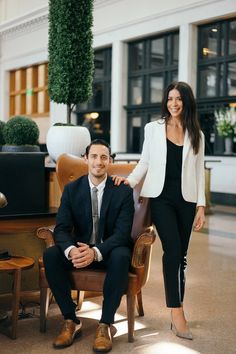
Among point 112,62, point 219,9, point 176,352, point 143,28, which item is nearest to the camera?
point 176,352

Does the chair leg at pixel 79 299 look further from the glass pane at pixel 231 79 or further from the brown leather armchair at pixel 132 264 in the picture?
the glass pane at pixel 231 79

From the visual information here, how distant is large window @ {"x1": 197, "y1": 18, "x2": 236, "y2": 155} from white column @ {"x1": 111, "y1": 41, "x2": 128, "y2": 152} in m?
2.60

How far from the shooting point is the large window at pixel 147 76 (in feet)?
44.7

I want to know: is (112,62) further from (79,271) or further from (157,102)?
(79,271)

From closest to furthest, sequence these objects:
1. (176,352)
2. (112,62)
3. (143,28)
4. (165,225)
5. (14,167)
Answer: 1. (176,352)
2. (165,225)
3. (14,167)
4. (143,28)
5. (112,62)

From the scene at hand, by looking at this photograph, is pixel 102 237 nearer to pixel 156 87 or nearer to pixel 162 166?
pixel 162 166

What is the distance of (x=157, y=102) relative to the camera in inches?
548

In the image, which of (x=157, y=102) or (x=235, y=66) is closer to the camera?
(x=235, y=66)

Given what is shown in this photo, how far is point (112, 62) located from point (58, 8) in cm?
1020

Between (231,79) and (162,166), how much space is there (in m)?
9.51

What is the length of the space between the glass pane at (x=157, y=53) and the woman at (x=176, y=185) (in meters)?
10.9

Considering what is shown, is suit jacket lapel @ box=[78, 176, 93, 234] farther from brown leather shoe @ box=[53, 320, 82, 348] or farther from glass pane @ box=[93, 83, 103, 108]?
glass pane @ box=[93, 83, 103, 108]

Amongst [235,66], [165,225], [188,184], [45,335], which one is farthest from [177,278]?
[235,66]

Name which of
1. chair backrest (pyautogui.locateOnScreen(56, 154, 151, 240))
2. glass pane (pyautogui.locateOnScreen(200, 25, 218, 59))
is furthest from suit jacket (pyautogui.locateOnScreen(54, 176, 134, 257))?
glass pane (pyautogui.locateOnScreen(200, 25, 218, 59))
